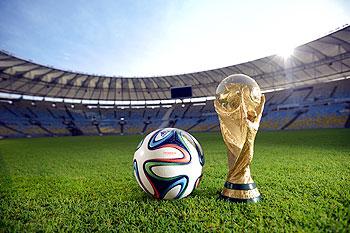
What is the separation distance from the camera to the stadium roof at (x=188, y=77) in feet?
68.7

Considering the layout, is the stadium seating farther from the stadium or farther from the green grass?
the green grass

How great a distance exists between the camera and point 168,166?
2.51m

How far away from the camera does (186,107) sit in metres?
40.4

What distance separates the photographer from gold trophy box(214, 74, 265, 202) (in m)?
2.43

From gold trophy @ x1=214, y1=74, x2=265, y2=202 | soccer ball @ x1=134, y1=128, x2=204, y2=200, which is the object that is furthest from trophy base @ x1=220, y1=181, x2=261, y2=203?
soccer ball @ x1=134, y1=128, x2=204, y2=200

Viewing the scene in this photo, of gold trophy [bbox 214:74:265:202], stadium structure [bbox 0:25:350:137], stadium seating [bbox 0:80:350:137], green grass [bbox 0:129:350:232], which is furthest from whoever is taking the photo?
stadium seating [bbox 0:80:350:137]

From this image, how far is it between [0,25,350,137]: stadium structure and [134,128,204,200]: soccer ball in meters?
20.1

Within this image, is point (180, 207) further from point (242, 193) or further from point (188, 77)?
point (188, 77)

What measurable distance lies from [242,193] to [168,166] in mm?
919

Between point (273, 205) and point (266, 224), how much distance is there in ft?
1.68

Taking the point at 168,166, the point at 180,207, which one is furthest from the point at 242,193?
the point at 168,166

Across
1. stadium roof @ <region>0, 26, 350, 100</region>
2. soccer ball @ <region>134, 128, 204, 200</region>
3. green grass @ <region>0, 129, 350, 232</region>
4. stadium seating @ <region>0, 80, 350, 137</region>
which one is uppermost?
stadium roof @ <region>0, 26, 350, 100</region>

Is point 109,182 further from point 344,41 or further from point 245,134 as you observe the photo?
point 344,41

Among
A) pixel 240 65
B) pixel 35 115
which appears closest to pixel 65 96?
pixel 35 115
